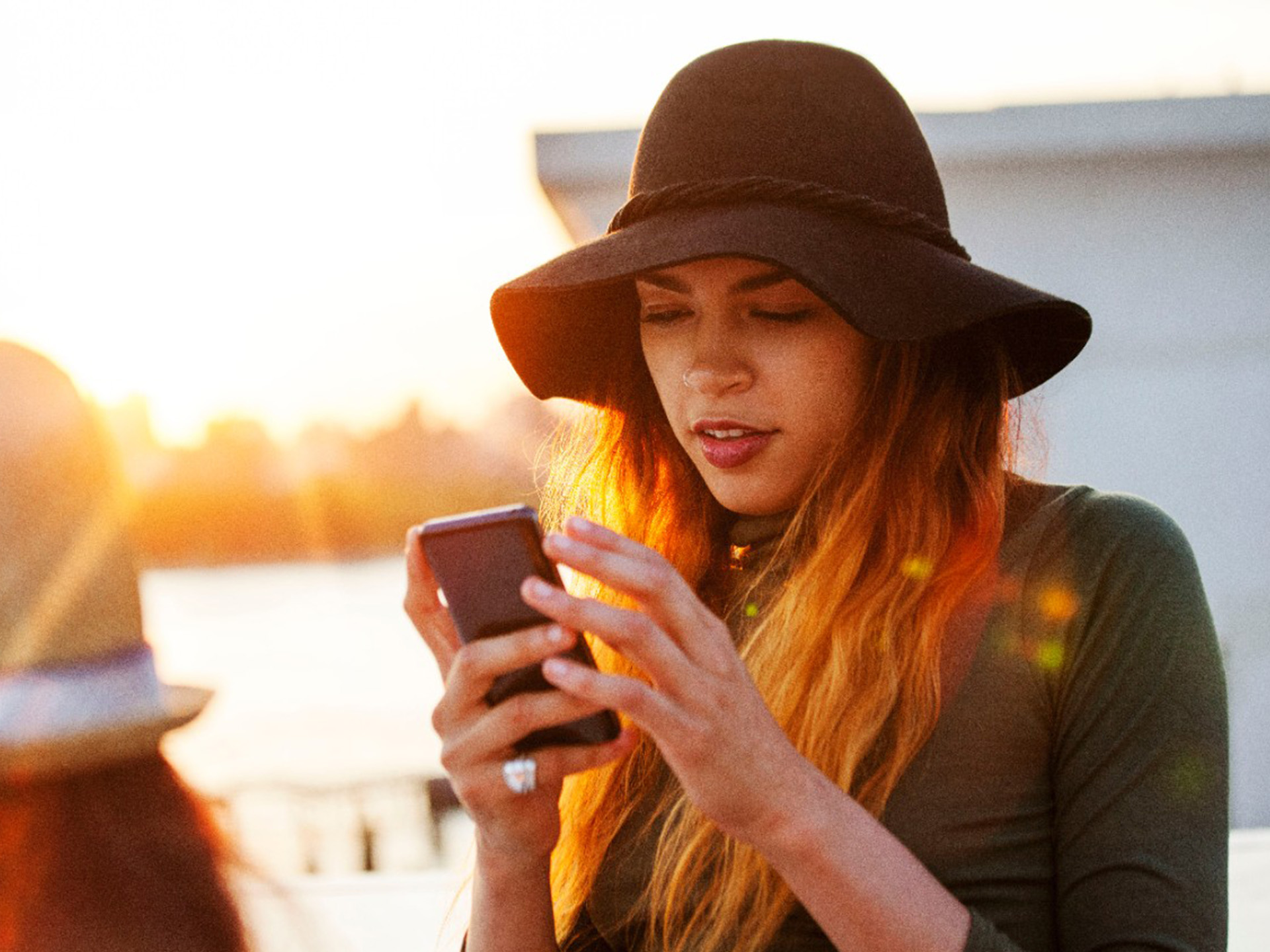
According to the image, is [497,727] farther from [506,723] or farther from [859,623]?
[859,623]

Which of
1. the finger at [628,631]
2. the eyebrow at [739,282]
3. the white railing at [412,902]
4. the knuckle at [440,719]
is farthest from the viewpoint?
the white railing at [412,902]

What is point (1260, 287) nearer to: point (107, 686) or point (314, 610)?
point (107, 686)

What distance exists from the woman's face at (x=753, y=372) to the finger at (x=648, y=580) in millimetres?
514

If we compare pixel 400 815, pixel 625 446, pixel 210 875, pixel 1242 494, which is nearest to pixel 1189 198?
pixel 1242 494

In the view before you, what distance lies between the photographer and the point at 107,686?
1128 millimetres

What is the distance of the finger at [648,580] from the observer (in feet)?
3.28

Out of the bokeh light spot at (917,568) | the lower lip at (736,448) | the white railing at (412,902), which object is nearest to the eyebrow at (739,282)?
the lower lip at (736,448)

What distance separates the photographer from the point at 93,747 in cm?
112

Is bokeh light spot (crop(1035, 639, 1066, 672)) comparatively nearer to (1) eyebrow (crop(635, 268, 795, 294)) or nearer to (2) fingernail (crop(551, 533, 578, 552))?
A: (1) eyebrow (crop(635, 268, 795, 294))

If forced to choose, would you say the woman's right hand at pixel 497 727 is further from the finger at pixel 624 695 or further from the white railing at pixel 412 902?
Answer: the white railing at pixel 412 902

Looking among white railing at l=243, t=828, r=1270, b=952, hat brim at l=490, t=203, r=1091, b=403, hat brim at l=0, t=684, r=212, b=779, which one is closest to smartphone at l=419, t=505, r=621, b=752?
hat brim at l=0, t=684, r=212, b=779

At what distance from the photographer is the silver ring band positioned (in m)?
1.26

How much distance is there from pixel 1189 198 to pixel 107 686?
4968 mm

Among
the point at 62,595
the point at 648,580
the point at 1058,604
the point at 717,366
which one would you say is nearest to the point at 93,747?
the point at 62,595
